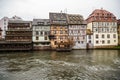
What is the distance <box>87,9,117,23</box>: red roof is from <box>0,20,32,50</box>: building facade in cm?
2568

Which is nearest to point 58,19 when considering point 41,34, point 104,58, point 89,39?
point 41,34

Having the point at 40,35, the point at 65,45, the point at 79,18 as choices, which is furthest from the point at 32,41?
the point at 79,18

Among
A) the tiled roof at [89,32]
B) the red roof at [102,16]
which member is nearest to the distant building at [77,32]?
the tiled roof at [89,32]

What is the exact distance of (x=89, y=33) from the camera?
5447cm

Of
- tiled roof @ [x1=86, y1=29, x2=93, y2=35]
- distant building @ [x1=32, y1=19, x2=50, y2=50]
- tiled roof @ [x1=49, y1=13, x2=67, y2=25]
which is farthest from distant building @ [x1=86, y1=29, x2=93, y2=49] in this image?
distant building @ [x1=32, y1=19, x2=50, y2=50]

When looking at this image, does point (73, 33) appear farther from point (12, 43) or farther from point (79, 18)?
point (12, 43)

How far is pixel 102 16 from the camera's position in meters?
56.8

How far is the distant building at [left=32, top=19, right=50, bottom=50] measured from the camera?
51375mm

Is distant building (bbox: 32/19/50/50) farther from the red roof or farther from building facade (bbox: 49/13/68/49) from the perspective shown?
the red roof

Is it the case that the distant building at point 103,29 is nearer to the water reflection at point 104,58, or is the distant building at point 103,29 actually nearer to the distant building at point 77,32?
the distant building at point 77,32

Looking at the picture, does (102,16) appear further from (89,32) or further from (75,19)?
→ (75,19)

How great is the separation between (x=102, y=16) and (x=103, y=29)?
552 centimetres

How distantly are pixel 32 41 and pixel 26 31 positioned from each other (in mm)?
4385

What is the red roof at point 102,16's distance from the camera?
183 feet
